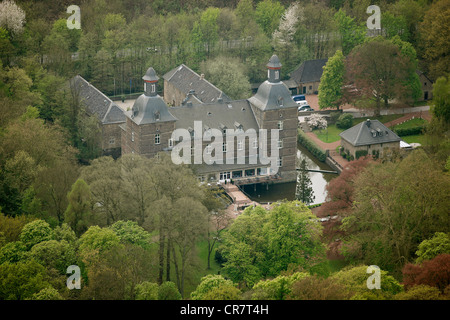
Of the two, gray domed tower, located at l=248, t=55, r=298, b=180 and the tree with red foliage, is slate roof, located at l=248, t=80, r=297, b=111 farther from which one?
the tree with red foliage

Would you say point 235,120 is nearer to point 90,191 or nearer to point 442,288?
point 90,191

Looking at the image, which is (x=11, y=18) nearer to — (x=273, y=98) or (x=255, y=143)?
(x=255, y=143)

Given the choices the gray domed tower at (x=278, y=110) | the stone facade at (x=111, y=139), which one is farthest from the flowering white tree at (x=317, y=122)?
the stone facade at (x=111, y=139)

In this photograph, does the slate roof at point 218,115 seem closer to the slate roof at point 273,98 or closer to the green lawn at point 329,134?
the slate roof at point 273,98

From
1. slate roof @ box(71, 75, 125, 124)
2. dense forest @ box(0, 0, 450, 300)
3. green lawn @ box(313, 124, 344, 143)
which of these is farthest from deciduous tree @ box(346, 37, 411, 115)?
slate roof @ box(71, 75, 125, 124)

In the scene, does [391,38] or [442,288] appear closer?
[442,288]

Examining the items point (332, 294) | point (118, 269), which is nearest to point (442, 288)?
point (332, 294)

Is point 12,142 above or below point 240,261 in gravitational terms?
above
